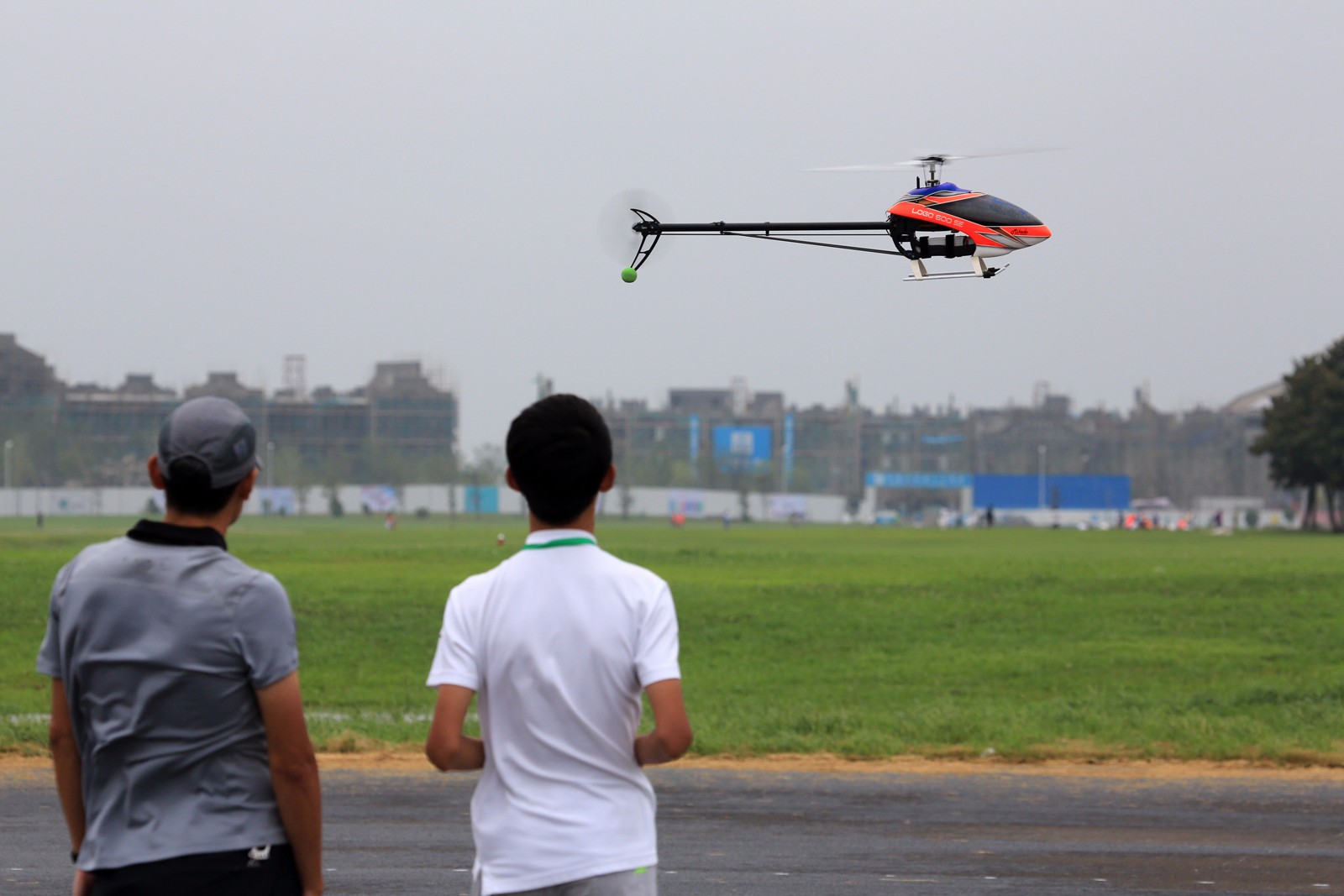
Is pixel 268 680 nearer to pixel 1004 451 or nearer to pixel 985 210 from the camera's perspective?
pixel 985 210

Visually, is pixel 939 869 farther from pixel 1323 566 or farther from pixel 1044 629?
pixel 1323 566

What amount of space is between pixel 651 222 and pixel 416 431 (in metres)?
170

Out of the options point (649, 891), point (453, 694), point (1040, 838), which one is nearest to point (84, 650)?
point (453, 694)

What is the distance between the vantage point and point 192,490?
3938 millimetres

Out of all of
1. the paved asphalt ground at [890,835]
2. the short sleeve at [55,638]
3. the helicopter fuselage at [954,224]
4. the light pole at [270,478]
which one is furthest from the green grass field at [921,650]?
the light pole at [270,478]

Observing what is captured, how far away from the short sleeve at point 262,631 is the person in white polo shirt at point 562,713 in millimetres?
363

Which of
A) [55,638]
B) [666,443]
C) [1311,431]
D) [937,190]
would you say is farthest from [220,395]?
[55,638]

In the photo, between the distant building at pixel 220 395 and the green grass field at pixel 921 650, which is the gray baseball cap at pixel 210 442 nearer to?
the green grass field at pixel 921 650

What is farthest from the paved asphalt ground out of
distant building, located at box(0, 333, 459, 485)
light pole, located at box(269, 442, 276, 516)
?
distant building, located at box(0, 333, 459, 485)

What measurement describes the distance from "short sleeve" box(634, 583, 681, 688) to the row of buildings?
524ft

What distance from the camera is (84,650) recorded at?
12.6ft

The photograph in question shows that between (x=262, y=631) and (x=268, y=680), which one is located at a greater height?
(x=262, y=631)

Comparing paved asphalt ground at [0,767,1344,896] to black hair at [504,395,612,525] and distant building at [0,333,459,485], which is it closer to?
black hair at [504,395,612,525]

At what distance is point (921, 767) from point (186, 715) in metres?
12.7
